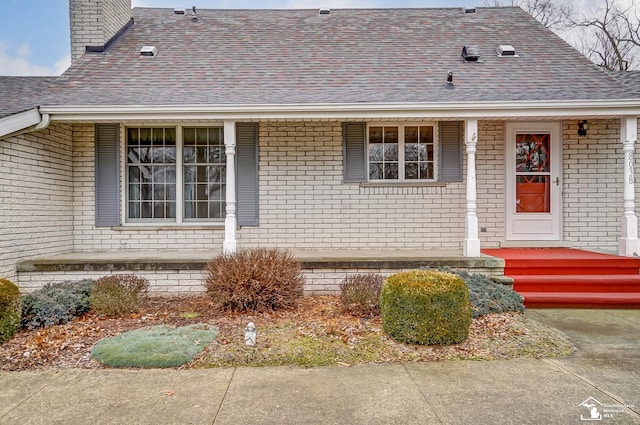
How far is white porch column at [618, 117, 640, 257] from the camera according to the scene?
617 cm

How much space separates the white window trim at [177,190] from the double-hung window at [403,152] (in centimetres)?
279

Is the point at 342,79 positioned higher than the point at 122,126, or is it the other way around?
the point at 342,79

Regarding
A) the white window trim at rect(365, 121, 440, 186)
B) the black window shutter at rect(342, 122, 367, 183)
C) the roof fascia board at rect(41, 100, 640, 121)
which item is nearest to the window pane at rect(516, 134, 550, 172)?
the roof fascia board at rect(41, 100, 640, 121)

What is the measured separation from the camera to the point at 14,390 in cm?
→ 319

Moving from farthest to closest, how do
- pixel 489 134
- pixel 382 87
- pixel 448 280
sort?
pixel 489 134 → pixel 382 87 → pixel 448 280

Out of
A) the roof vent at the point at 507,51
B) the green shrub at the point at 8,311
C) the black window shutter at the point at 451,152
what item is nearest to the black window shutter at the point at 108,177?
the green shrub at the point at 8,311

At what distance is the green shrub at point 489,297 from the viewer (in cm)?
480

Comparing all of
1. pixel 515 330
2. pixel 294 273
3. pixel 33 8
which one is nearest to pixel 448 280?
pixel 515 330

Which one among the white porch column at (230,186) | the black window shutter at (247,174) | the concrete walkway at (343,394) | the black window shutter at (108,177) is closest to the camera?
the concrete walkway at (343,394)

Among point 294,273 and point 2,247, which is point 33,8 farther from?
point 294,273

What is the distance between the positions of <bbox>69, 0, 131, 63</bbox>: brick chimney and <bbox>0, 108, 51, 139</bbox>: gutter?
271 centimetres

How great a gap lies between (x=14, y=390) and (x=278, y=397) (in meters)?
2.12

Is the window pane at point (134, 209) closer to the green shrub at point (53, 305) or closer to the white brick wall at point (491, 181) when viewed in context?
the green shrub at point (53, 305)

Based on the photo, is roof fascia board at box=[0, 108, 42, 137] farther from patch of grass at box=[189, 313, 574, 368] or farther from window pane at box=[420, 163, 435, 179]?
window pane at box=[420, 163, 435, 179]
